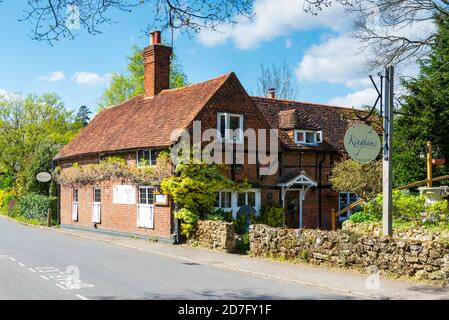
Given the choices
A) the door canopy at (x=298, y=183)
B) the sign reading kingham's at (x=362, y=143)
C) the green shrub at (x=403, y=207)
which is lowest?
the green shrub at (x=403, y=207)

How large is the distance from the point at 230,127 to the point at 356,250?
1073 cm

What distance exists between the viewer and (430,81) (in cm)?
2695

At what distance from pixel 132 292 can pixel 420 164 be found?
65.3ft

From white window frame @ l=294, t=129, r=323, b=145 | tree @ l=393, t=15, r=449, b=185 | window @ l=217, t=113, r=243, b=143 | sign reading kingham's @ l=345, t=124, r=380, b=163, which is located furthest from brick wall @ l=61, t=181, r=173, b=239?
tree @ l=393, t=15, r=449, b=185

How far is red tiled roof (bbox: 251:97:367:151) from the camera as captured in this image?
27.7 metres

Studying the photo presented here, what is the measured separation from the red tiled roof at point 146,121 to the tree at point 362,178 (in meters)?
7.24

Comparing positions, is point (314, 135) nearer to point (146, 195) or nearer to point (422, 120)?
point (422, 120)

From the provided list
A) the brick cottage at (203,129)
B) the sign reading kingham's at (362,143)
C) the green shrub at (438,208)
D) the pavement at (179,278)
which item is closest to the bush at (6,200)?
the brick cottage at (203,129)

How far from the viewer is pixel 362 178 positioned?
2456cm

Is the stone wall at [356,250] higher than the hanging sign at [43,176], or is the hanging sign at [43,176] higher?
the hanging sign at [43,176]

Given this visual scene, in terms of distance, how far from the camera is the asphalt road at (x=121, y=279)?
11219 millimetres
